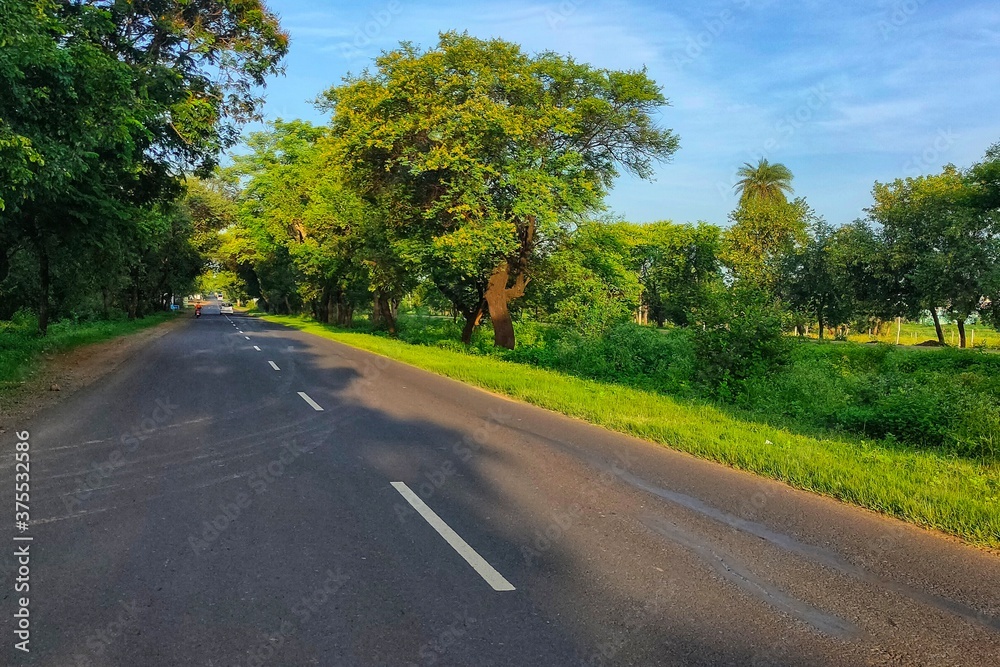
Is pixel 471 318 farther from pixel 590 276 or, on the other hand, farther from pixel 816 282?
pixel 816 282

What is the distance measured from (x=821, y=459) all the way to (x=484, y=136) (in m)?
15.8

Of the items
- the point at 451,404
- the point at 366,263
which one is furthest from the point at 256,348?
the point at 451,404

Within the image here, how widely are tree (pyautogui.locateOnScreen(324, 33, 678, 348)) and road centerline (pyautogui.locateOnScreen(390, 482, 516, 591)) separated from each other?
14.8 metres

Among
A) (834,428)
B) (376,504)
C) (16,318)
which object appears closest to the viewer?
(376,504)

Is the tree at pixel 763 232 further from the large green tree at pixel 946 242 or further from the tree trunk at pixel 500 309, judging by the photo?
the tree trunk at pixel 500 309

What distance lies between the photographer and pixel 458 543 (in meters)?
4.93

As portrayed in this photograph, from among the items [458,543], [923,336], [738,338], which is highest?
[738,338]

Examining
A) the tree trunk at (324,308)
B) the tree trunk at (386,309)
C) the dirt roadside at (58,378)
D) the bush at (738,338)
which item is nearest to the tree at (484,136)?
the bush at (738,338)

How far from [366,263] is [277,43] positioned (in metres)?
15.1

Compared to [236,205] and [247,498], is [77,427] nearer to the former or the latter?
[247,498]

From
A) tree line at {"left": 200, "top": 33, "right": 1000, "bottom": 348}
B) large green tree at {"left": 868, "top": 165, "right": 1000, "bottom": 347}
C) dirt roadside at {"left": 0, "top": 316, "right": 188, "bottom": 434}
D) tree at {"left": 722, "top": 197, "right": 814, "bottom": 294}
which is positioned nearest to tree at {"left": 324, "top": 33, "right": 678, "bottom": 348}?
tree line at {"left": 200, "top": 33, "right": 1000, "bottom": 348}

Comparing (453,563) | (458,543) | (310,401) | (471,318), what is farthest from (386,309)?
(453,563)

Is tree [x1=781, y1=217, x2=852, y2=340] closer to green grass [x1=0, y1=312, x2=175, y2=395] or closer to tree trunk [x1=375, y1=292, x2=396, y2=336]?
tree trunk [x1=375, y1=292, x2=396, y2=336]

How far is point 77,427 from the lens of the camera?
352 inches
